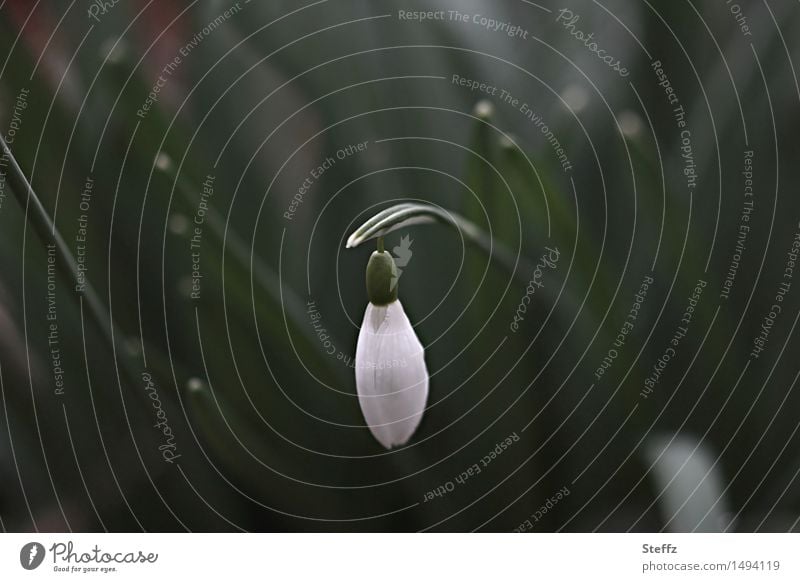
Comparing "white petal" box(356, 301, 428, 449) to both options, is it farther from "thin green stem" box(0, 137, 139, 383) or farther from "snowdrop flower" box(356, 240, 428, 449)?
"thin green stem" box(0, 137, 139, 383)

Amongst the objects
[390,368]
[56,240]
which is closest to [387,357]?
[390,368]

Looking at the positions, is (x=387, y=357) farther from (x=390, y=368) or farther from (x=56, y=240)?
(x=56, y=240)

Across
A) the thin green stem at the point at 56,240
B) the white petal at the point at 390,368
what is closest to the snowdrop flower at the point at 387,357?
the white petal at the point at 390,368

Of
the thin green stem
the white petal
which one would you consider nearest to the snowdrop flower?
the white petal

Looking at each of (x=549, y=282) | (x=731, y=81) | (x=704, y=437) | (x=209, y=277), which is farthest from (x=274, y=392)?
(x=731, y=81)
